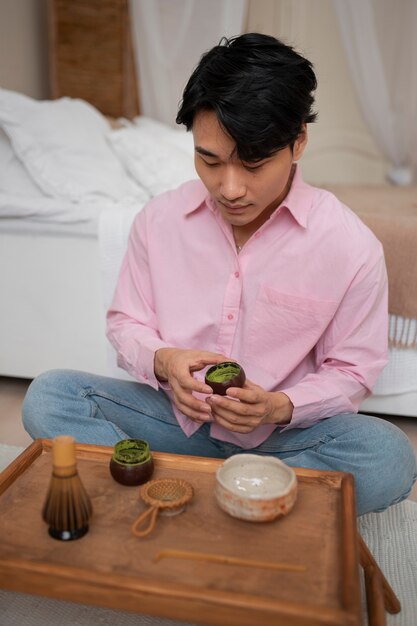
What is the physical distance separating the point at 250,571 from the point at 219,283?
67 centimetres

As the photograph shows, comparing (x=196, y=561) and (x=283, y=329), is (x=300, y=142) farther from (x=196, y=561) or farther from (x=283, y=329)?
(x=196, y=561)

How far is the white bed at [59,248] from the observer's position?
6.37 ft

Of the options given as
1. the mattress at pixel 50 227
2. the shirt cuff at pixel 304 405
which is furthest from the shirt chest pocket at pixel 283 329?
the mattress at pixel 50 227

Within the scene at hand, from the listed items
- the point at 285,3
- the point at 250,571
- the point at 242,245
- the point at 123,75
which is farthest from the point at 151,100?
the point at 250,571

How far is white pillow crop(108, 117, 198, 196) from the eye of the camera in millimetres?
2346

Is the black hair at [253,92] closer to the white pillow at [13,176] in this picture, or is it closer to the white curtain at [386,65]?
the white pillow at [13,176]

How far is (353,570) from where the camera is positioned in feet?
2.62

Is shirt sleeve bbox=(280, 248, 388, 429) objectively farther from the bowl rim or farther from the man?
the bowl rim

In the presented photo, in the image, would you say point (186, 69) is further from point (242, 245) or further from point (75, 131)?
point (242, 245)

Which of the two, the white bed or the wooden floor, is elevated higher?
the white bed

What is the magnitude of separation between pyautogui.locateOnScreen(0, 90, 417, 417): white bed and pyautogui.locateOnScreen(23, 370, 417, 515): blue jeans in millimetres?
644

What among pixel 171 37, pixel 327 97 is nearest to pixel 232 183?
pixel 171 37

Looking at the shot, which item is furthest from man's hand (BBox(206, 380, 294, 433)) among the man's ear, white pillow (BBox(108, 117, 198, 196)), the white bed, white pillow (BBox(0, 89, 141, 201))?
white pillow (BBox(108, 117, 198, 196))

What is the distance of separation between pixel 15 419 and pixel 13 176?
79 cm
